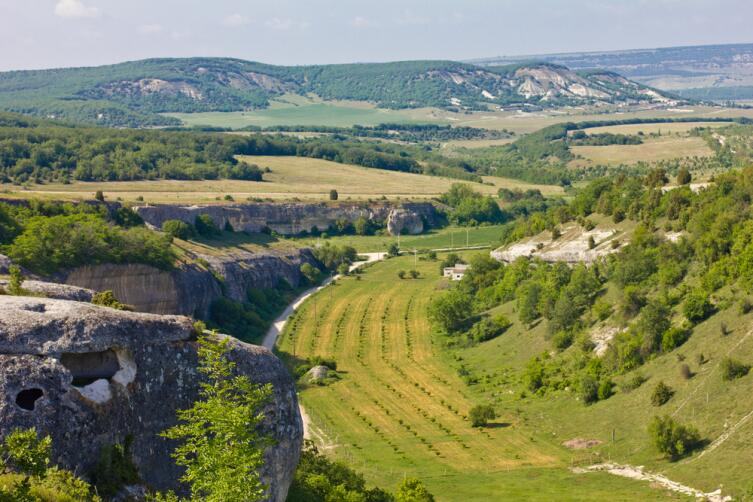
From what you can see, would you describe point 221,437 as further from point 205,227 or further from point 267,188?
point 267,188

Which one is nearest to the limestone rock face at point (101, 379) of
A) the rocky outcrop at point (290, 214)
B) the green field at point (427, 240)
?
the rocky outcrop at point (290, 214)

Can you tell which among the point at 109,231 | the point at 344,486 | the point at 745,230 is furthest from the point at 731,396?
the point at 109,231

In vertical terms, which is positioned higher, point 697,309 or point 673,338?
point 697,309

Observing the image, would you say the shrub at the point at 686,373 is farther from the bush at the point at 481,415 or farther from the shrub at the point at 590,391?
the bush at the point at 481,415

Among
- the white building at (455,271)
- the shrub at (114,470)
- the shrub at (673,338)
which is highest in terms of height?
the shrub at (114,470)

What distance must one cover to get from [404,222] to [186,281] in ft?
271

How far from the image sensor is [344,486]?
40.4 m

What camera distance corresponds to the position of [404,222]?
162000 mm

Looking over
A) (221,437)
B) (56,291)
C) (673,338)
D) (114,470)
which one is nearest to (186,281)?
(673,338)

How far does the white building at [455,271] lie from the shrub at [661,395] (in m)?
59.0

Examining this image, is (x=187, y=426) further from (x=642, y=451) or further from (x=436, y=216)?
(x=436, y=216)

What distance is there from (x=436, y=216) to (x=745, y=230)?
332 ft

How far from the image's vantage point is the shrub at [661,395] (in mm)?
58625

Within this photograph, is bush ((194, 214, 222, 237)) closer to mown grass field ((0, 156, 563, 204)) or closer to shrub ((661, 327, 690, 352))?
mown grass field ((0, 156, 563, 204))
